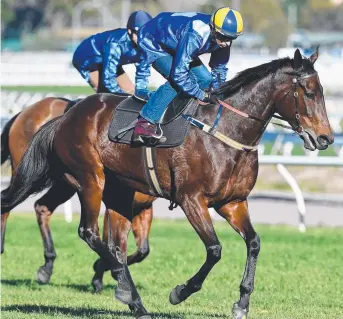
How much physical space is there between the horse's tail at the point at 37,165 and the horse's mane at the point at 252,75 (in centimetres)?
146

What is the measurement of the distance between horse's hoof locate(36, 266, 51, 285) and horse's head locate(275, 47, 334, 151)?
309 centimetres

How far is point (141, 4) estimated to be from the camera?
299 ft

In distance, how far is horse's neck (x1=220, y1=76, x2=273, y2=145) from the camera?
7.00 m

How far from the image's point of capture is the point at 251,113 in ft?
23.1

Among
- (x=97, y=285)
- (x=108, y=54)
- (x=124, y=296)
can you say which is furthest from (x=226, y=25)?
(x=97, y=285)

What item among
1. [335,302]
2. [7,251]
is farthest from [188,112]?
[7,251]

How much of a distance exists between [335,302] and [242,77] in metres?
1.84

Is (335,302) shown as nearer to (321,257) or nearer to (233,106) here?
(233,106)

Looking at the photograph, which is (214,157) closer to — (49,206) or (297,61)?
(297,61)

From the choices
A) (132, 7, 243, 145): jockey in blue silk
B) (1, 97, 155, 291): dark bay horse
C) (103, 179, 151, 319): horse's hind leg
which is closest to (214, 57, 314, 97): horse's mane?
(132, 7, 243, 145): jockey in blue silk

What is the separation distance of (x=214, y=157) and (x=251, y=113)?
1.23 feet

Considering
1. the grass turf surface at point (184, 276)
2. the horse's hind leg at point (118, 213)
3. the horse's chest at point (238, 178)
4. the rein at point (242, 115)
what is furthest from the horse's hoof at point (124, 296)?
the rein at point (242, 115)

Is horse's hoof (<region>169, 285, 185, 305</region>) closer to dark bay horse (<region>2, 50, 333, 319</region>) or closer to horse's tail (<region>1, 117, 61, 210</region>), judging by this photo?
dark bay horse (<region>2, 50, 333, 319</region>)

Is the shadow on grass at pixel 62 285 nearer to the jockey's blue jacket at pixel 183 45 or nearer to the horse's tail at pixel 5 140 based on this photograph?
the horse's tail at pixel 5 140
